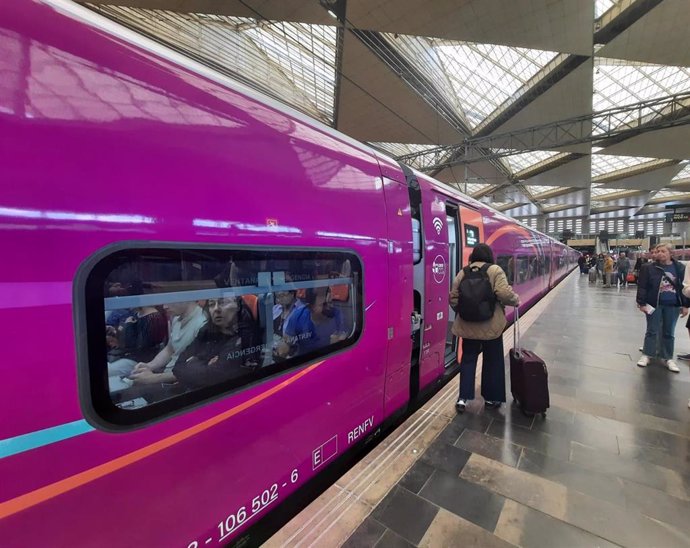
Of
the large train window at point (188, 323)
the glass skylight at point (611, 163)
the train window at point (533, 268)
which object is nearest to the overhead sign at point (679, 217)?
the glass skylight at point (611, 163)

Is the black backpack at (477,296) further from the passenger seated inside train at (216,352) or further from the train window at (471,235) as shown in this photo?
the passenger seated inside train at (216,352)

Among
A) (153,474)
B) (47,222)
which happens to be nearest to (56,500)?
Answer: (153,474)

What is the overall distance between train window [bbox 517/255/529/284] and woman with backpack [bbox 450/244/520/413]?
17.5 feet

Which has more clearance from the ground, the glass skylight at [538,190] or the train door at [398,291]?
the glass skylight at [538,190]

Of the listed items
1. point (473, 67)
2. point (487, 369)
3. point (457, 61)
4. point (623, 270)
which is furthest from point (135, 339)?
point (623, 270)

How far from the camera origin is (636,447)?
2.71 m

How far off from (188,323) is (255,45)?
47.3 ft

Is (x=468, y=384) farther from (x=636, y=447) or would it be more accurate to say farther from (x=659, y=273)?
(x=659, y=273)

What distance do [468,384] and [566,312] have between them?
7.37 meters

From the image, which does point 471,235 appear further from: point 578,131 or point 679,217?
point 679,217

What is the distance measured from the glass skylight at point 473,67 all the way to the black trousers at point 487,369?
11.1 meters

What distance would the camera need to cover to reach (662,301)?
430 cm

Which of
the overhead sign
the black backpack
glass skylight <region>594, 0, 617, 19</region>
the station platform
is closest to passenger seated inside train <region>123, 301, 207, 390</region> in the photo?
the station platform

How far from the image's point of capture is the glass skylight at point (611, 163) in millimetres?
27120
